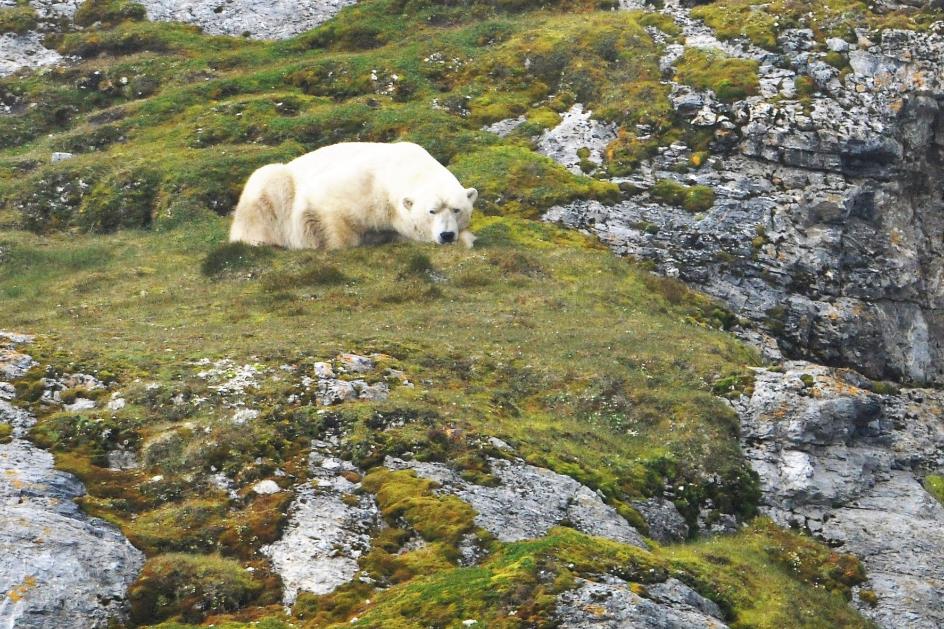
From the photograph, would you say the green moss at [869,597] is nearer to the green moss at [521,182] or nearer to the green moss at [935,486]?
the green moss at [935,486]

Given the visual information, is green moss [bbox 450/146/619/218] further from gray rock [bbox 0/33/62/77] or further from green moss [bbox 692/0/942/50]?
gray rock [bbox 0/33/62/77]

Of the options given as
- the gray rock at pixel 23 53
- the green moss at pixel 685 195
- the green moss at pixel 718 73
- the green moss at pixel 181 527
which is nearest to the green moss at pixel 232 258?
the green moss at pixel 685 195

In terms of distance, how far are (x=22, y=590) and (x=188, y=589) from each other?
191 centimetres

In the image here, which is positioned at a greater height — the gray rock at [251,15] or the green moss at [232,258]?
the gray rock at [251,15]

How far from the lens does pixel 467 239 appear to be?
30.4 metres

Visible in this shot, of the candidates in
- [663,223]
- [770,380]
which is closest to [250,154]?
[663,223]

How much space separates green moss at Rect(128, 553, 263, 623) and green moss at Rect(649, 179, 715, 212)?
24360 millimetres

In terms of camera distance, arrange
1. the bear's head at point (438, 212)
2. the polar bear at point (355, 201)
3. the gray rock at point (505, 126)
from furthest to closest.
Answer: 1. the gray rock at point (505, 126)
2. the polar bear at point (355, 201)
3. the bear's head at point (438, 212)

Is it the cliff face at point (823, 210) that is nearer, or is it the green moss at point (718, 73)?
the cliff face at point (823, 210)

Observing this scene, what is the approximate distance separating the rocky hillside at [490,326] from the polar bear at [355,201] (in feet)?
3.28

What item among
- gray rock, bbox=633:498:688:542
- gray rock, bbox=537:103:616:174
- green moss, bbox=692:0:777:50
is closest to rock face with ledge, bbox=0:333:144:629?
gray rock, bbox=633:498:688:542

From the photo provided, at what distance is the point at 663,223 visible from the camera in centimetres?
3334

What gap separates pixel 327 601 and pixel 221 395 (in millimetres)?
5549

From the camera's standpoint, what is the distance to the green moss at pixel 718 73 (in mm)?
38281
